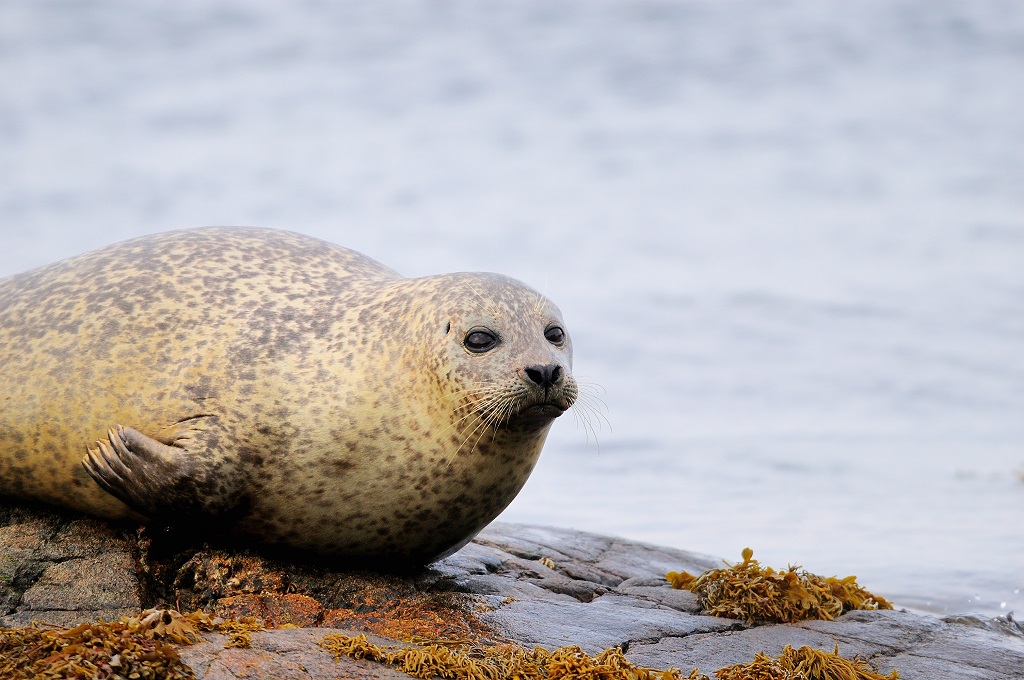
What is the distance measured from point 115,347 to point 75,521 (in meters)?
0.72

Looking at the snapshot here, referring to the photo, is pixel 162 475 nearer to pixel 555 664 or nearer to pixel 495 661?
pixel 495 661

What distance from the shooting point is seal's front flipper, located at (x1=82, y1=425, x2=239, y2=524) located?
4.57 metres

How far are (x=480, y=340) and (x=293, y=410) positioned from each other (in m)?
0.78

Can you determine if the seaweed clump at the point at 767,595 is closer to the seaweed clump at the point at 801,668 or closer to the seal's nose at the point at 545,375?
the seaweed clump at the point at 801,668

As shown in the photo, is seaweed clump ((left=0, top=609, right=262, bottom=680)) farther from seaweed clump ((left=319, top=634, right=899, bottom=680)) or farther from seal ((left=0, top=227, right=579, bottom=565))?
seal ((left=0, top=227, right=579, bottom=565))

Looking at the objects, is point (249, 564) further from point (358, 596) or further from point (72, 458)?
point (72, 458)

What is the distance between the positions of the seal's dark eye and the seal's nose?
0.28 metres

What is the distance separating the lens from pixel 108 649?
10.6 feet

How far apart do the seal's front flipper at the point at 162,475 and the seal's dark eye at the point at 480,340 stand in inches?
40.9

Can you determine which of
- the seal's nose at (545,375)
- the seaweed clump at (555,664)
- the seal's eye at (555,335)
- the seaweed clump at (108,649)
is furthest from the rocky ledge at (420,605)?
the seal's eye at (555,335)

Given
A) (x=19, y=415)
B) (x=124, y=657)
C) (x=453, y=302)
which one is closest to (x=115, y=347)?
(x=19, y=415)

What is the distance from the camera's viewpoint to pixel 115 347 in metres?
4.93

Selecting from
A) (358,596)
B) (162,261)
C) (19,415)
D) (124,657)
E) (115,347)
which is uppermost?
(162,261)

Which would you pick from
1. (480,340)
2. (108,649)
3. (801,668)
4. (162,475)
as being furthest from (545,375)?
(108,649)
